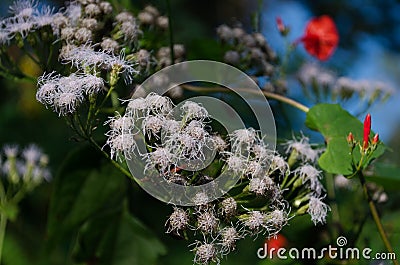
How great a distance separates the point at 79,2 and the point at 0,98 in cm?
110

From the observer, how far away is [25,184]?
4.05 feet

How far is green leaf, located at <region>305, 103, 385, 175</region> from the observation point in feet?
2.81

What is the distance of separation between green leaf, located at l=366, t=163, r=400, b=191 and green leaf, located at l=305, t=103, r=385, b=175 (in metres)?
0.07

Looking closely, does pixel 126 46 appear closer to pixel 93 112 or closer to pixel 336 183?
pixel 93 112

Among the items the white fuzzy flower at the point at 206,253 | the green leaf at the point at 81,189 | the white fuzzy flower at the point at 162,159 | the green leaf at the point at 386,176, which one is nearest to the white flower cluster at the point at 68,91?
the white fuzzy flower at the point at 162,159

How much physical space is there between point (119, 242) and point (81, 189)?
115 mm

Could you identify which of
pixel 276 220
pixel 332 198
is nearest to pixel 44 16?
pixel 276 220

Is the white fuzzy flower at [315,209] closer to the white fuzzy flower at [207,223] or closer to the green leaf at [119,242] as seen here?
the white fuzzy flower at [207,223]

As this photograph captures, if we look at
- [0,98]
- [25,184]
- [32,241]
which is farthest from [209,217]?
[0,98]

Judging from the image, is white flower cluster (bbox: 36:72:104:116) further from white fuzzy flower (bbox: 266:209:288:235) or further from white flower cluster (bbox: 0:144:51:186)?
white flower cluster (bbox: 0:144:51:186)

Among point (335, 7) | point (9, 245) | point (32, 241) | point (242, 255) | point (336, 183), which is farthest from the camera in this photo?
point (335, 7)

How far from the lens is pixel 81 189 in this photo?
109cm

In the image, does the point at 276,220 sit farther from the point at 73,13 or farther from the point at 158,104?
the point at 73,13

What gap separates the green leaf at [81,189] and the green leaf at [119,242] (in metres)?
0.03
